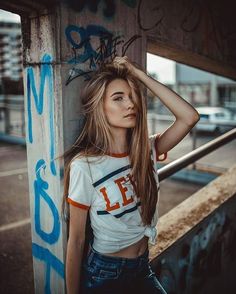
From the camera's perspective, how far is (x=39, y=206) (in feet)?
6.33

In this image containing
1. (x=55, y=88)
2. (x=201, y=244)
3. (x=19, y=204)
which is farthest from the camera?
(x=19, y=204)

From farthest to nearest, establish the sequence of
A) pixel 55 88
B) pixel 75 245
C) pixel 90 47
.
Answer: pixel 90 47, pixel 55 88, pixel 75 245

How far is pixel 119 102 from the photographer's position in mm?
1685

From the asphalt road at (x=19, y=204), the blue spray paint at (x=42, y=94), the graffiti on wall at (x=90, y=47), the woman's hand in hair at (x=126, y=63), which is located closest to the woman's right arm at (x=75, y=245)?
the blue spray paint at (x=42, y=94)

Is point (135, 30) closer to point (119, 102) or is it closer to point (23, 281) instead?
point (119, 102)

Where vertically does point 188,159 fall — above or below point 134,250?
above

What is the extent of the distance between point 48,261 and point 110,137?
93 cm

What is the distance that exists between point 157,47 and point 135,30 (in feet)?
1.51

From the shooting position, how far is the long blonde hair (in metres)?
1.67

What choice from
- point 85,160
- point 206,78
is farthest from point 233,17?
point 206,78

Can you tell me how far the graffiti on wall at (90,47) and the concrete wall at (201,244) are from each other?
1547mm

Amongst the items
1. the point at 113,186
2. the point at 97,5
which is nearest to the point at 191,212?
the point at 113,186

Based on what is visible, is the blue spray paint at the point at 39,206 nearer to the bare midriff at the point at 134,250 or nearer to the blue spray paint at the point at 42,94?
the blue spray paint at the point at 42,94

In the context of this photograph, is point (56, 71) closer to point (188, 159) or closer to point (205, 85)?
point (188, 159)
